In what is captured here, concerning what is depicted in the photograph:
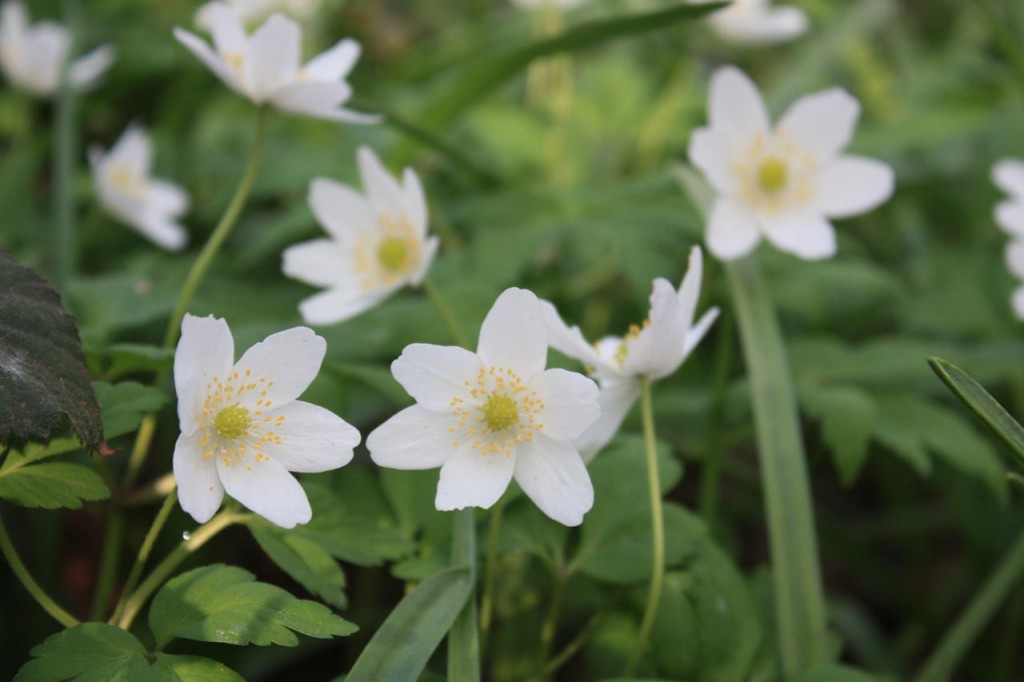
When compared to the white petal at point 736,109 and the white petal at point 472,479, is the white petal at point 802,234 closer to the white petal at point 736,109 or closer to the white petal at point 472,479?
the white petal at point 736,109

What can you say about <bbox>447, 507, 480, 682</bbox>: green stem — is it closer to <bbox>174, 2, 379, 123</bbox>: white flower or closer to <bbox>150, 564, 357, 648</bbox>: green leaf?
<bbox>150, 564, 357, 648</bbox>: green leaf

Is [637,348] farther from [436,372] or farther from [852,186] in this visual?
[852,186]

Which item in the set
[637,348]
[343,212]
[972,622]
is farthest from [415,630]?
[972,622]

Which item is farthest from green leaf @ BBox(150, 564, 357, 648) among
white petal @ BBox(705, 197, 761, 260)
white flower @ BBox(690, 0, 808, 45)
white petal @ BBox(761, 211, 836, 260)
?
white flower @ BBox(690, 0, 808, 45)

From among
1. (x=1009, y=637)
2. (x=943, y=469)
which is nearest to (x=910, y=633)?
(x=1009, y=637)

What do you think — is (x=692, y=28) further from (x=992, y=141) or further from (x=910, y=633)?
(x=910, y=633)
